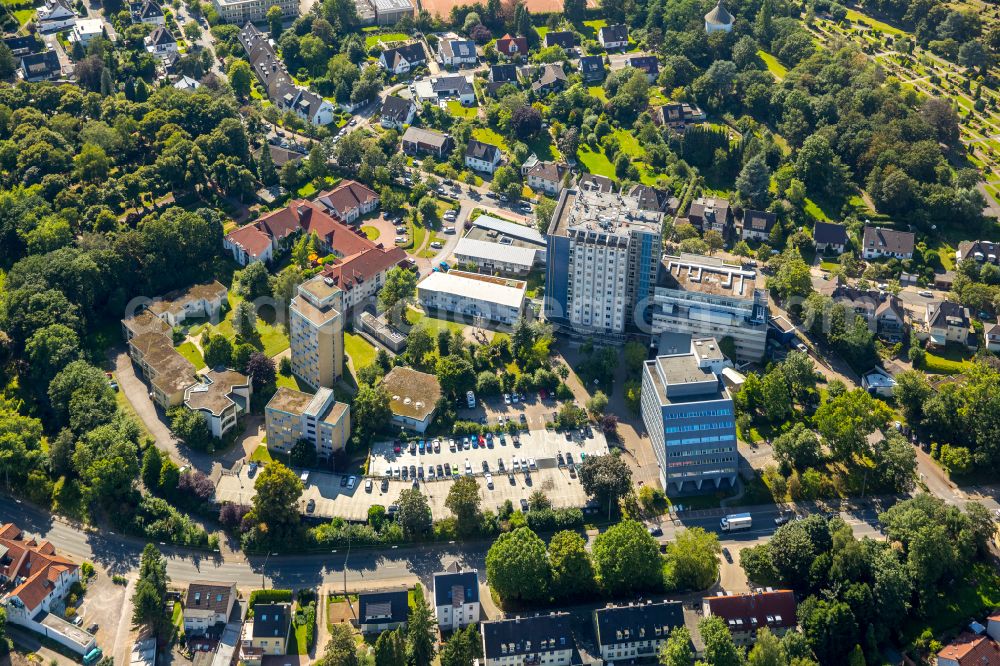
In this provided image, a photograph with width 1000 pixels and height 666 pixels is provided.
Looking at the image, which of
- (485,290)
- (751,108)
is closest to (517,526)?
(485,290)

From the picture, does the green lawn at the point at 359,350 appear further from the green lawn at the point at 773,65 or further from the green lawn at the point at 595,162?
the green lawn at the point at 773,65

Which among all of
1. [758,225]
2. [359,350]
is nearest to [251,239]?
[359,350]

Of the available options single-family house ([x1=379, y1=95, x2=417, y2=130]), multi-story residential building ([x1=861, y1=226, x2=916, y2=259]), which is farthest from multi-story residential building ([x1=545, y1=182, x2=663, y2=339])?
single-family house ([x1=379, y1=95, x2=417, y2=130])

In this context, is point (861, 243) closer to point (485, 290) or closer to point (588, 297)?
point (588, 297)

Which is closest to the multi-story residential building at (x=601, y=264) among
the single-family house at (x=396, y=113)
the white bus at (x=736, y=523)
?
the white bus at (x=736, y=523)

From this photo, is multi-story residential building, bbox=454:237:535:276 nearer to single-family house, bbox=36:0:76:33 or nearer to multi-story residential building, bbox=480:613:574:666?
multi-story residential building, bbox=480:613:574:666
